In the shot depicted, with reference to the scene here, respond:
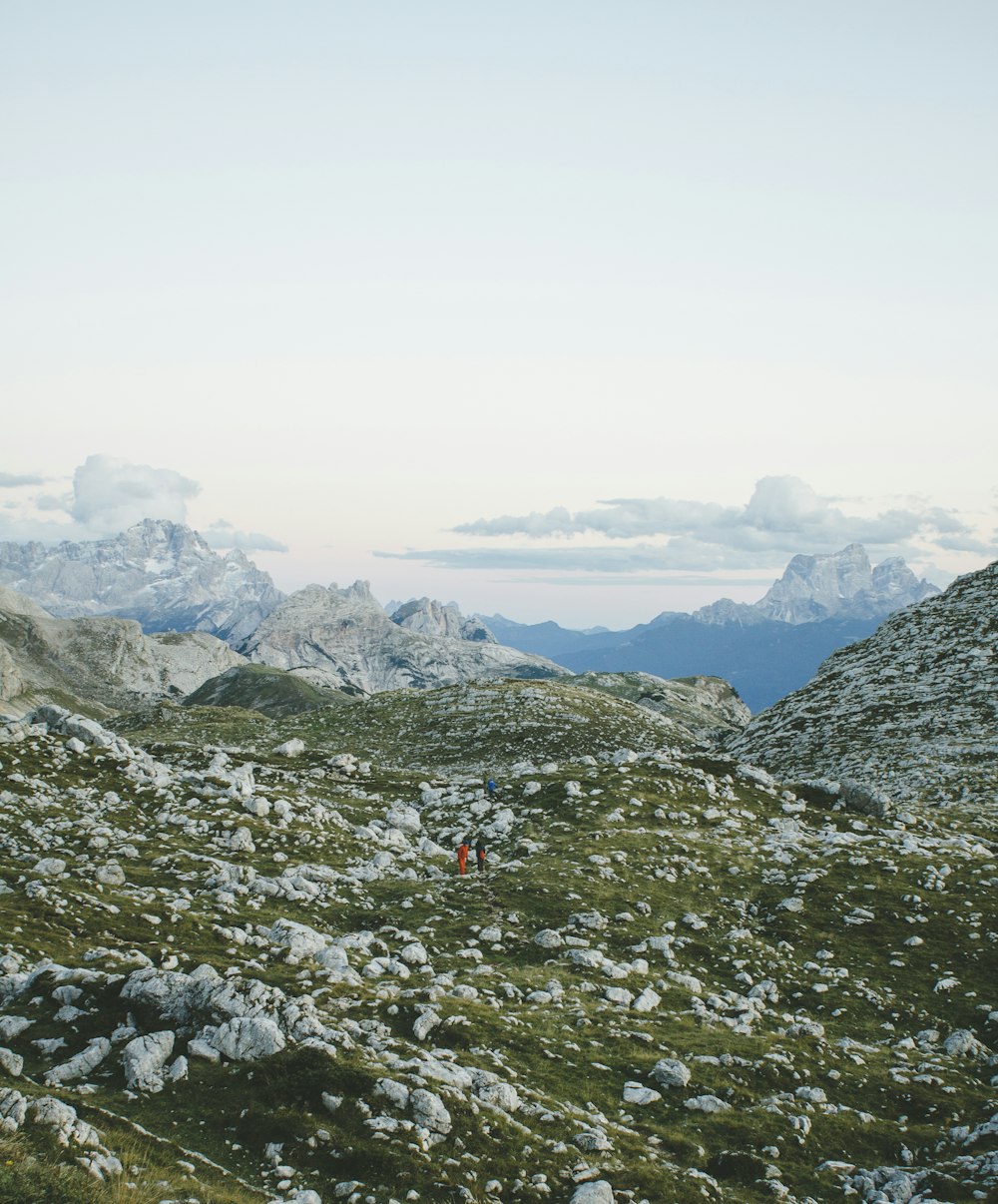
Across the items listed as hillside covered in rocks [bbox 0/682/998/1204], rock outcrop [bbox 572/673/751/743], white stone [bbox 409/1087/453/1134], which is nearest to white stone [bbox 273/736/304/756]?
hillside covered in rocks [bbox 0/682/998/1204]

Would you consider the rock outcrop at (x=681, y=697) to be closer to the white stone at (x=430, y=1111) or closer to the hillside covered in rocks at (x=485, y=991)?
the hillside covered in rocks at (x=485, y=991)

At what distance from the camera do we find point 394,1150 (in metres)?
13.5

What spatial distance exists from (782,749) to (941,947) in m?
38.3

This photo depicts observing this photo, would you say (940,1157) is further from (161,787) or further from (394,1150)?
(161,787)

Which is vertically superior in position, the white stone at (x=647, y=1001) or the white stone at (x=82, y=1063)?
the white stone at (x=82, y=1063)

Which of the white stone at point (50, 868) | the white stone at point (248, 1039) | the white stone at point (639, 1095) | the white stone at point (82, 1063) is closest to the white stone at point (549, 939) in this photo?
the white stone at point (639, 1095)

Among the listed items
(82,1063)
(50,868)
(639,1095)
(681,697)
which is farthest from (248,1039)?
(681,697)

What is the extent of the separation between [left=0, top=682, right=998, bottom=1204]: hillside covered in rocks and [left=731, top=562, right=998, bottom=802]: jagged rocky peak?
8.64 metres

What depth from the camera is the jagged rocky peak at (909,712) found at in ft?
172

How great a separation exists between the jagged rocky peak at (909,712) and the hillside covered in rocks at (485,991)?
864 cm

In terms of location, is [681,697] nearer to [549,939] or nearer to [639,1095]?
[549,939]

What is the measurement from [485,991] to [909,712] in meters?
51.8

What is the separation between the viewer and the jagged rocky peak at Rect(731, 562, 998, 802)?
52531 millimetres

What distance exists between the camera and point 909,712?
61875mm
